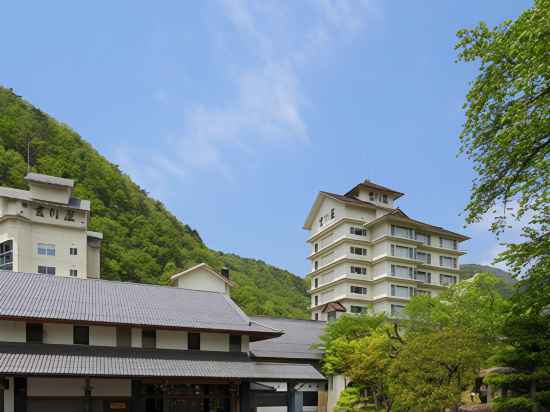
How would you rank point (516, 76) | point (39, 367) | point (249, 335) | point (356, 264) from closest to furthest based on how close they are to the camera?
1. point (516, 76)
2. point (39, 367)
3. point (249, 335)
4. point (356, 264)

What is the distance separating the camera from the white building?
5241 cm

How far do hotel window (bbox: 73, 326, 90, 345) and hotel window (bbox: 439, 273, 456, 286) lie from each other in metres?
50.1

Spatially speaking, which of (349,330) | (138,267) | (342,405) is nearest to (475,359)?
(342,405)

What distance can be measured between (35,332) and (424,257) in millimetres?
50207

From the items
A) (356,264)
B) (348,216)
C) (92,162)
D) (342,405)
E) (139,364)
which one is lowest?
(342,405)

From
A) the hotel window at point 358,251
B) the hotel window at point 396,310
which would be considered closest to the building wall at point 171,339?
the hotel window at point 396,310

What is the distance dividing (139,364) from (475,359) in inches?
606

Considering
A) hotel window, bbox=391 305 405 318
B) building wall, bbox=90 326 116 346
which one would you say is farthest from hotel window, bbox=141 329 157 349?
hotel window, bbox=391 305 405 318

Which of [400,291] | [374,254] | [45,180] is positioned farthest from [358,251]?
[45,180]

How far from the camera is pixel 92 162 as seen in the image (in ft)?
270

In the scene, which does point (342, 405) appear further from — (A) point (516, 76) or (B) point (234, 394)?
(A) point (516, 76)

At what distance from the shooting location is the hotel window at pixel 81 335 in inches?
985

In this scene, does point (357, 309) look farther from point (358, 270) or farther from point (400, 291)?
point (400, 291)

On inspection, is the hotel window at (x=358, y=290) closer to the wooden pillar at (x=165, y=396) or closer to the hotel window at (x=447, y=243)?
the hotel window at (x=447, y=243)
